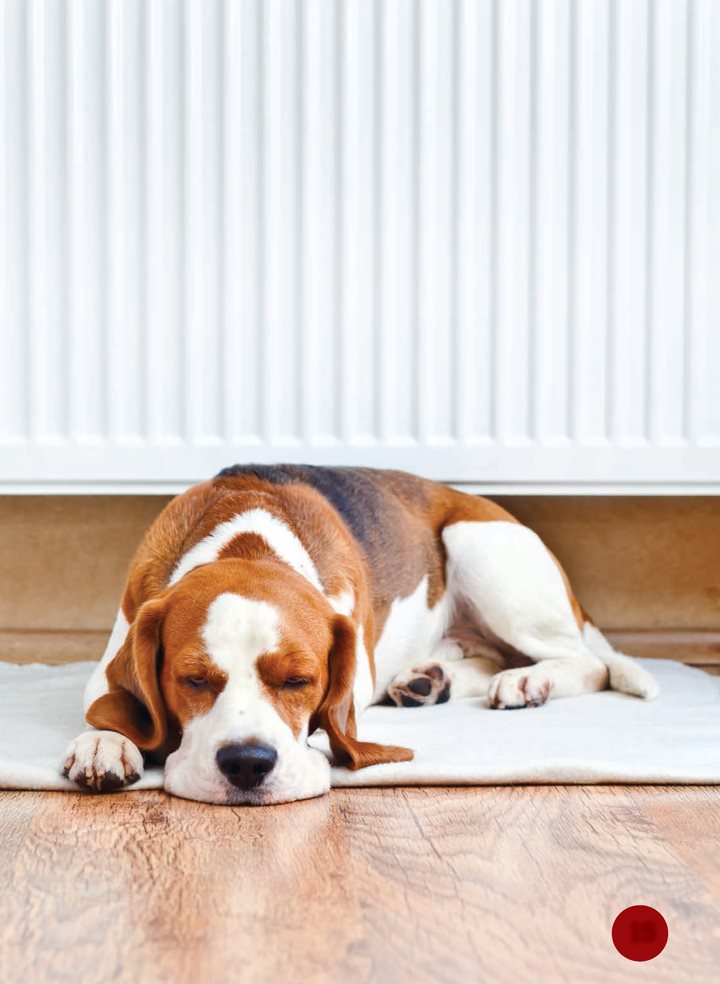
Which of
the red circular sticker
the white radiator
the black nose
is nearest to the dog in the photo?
the black nose

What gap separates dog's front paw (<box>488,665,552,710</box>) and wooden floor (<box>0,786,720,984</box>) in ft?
1.55

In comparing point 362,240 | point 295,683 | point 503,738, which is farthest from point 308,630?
point 362,240

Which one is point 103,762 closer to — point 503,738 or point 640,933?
point 503,738

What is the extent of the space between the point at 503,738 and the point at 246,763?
48 cm

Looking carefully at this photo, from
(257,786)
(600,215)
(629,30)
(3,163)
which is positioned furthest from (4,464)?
(629,30)

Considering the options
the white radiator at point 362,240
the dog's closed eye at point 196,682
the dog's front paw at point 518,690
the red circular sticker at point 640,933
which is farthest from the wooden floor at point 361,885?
the white radiator at point 362,240

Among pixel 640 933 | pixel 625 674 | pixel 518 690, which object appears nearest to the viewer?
pixel 640 933

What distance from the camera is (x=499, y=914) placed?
38.5 inches

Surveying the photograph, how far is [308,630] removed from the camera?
1.45m

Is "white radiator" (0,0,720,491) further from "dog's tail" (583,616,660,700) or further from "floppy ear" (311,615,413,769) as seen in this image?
"floppy ear" (311,615,413,769)

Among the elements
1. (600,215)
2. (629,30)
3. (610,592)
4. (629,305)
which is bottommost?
(610,592)

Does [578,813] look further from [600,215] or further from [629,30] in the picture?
[629,30]

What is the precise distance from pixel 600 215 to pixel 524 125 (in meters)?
Result: 0.23

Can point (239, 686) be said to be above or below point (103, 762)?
above
